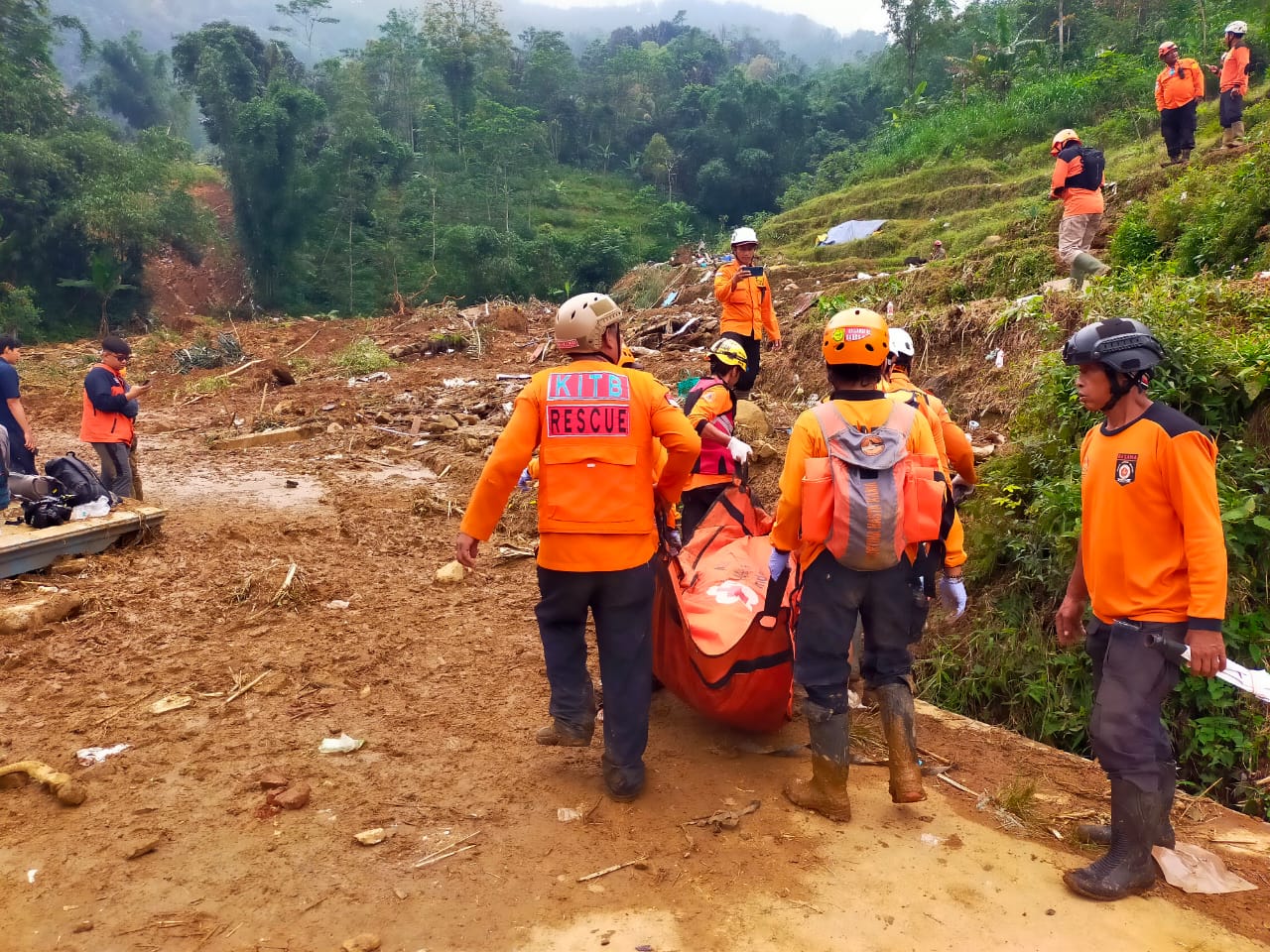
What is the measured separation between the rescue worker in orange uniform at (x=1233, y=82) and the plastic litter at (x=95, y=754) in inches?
483

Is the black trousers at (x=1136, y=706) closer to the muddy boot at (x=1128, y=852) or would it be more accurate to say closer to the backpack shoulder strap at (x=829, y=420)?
the muddy boot at (x=1128, y=852)

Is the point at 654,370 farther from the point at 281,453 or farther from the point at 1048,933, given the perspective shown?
the point at 1048,933

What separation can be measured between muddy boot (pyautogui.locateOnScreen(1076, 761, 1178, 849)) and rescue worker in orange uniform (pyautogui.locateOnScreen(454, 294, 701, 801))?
160cm

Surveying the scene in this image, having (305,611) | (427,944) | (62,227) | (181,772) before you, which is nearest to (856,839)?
(427,944)

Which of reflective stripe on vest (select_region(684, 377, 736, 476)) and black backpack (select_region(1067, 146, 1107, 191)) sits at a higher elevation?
black backpack (select_region(1067, 146, 1107, 191))

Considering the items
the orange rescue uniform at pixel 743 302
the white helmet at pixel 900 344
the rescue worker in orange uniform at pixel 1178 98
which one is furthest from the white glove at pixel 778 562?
the rescue worker in orange uniform at pixel 1178 98

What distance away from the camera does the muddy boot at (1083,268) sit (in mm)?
7453

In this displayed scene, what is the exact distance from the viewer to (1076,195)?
8164 millimetres

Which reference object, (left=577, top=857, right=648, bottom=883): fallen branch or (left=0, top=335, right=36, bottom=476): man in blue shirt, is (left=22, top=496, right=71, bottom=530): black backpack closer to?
(left=0, top=335, right=36, bottom=476): man in blue shirt

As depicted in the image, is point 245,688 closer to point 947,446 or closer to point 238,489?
point 947,446

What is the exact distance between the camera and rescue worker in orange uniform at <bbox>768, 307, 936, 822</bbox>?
2998mm

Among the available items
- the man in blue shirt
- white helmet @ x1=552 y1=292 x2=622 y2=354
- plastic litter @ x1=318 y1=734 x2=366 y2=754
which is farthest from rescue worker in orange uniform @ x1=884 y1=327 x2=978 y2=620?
the man in blue shirt

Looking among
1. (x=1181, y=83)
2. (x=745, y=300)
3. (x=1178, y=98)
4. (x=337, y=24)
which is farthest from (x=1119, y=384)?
(x=337, y=24)

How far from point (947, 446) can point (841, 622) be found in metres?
1.28
